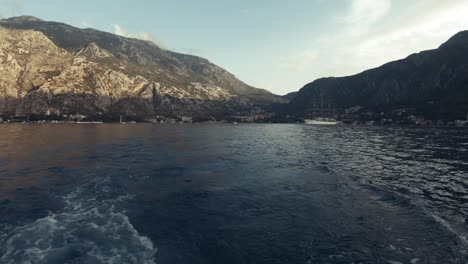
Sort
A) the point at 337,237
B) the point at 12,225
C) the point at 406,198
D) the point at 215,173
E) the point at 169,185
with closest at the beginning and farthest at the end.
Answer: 1. the point at 337,237
2. the point at 12,225
3. the point at 406,198
4. the point at 169,185
5. the point at 215,173

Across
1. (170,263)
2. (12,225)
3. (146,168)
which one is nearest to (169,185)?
(146,168)

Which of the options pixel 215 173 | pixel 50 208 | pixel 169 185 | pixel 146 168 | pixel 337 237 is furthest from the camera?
pixel 146 168

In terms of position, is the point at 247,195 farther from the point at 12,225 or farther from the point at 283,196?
the point at 12,225

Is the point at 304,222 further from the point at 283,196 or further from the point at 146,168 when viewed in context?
the point at 146,168

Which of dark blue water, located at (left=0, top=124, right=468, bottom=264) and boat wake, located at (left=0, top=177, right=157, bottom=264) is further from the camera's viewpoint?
dark blue water, located at (left=0, top=124, right=468, bottom=264)

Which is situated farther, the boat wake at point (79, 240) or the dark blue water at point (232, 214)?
the dark blue water at point (232, 214)

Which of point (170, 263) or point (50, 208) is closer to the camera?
point (170, 263)

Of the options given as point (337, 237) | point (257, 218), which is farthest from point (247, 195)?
point (337, 237)

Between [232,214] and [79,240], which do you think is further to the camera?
[232,214]
